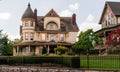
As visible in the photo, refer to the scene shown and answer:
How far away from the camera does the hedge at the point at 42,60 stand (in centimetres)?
2613

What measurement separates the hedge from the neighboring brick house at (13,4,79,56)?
2951cm

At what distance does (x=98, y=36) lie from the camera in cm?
5447

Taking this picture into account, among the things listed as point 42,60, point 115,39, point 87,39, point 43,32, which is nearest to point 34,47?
point 43,32

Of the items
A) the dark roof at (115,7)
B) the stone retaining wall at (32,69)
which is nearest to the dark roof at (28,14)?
the dark roof at (115,7)

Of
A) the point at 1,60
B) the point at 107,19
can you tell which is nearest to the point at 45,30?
the point at 107,19

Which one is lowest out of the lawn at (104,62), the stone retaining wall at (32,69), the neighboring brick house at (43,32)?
the stone retaining wall at (32,69)

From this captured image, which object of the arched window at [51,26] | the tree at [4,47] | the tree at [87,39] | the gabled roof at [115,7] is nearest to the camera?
the gabled roof at [115,7]

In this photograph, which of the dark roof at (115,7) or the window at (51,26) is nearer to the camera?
the dark roof at (115,7)

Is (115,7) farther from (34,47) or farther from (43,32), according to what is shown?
(34,47)

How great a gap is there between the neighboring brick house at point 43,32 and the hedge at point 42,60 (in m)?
29.5

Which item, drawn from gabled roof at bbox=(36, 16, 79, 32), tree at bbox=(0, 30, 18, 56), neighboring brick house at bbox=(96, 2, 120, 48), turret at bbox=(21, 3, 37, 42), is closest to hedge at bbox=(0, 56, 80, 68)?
neighboring brick house at bbox=(96, 2, 120, 48)

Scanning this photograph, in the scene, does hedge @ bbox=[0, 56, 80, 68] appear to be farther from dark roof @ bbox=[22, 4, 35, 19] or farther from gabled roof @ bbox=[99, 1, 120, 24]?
dark roof @ bbox=[22, 4, 35, 19]

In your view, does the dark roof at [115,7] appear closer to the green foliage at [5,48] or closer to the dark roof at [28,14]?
the dark roof at [28,14]

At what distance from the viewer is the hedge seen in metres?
26.1
